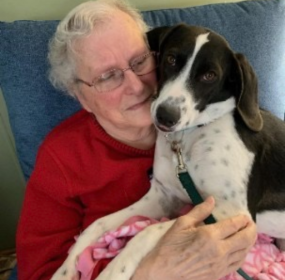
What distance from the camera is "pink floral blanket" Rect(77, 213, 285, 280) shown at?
1.17 m

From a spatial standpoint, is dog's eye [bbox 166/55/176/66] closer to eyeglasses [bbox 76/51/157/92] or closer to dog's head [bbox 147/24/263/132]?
dog's head [bbox 147/24/263/132]

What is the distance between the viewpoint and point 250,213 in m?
1.18

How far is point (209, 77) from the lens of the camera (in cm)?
115

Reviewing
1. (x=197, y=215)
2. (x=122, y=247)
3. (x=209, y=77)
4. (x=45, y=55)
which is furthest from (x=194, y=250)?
(x=45, y=55)

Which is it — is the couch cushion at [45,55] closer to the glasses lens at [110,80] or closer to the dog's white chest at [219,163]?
the glasses lens at [110,80]

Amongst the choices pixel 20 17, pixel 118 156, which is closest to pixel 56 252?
pixel 118 156

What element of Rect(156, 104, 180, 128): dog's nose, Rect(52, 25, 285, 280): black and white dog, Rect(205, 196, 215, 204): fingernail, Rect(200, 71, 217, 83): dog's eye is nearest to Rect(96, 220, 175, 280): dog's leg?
Rect(52, 25, 285, 280): black and white dog

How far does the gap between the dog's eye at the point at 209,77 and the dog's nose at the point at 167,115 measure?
12cm

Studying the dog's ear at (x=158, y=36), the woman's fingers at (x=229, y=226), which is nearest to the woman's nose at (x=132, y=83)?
the dog's ear at (x=158, y=36)

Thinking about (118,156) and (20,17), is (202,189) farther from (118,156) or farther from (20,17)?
(20,17)

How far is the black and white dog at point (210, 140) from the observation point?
1.12 metres

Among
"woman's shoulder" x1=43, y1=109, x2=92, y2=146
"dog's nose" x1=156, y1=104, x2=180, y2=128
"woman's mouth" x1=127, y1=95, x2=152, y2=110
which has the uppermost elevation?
"dog's nose" x1=156, y1=104, x2=180, y2=128

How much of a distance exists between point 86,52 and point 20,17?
471 millimetres

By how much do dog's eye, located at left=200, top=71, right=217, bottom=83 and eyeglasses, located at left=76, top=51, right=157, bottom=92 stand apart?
22 centimetres
